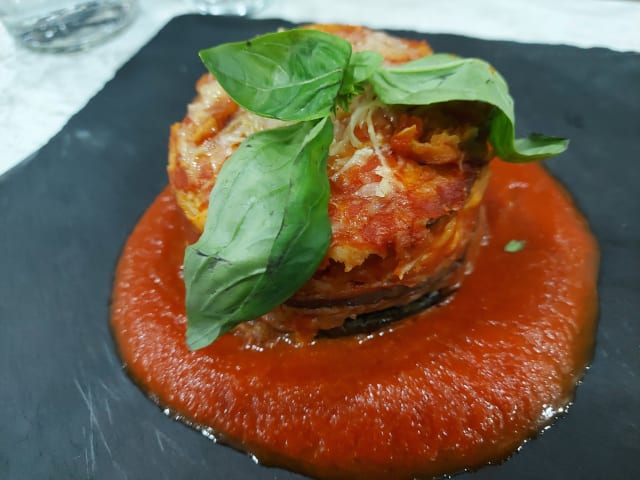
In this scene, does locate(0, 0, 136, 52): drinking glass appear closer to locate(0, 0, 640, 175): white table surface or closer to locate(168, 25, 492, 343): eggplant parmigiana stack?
locate(0, 0, 640, 175): white table surface

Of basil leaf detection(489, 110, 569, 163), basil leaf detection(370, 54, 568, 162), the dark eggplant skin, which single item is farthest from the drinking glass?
basil leaf detection(489, 110, 569, 163)

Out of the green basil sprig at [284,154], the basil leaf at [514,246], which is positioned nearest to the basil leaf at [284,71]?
the green basil sprig at [284,154]

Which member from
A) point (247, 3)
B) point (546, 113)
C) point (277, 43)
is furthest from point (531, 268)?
point (247, 3)

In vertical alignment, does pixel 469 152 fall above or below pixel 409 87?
below

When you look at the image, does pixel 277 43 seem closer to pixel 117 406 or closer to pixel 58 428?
pixel 117 406

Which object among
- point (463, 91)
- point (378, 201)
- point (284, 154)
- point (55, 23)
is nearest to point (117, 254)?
point (284, 154)
